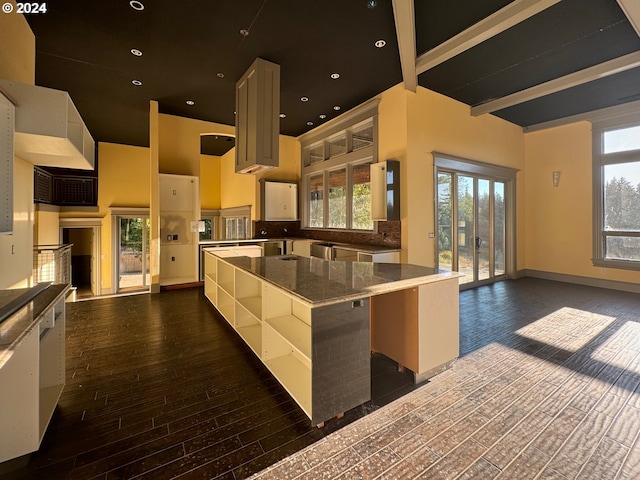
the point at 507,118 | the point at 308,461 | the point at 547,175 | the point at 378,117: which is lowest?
the point at 308,461

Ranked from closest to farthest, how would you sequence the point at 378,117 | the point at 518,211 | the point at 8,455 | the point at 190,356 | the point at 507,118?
the point at 8,455 → the point at 190,356 → the point at 378,117 → the point at 507,118 → the point at 518,211

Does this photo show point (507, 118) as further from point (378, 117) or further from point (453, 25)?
point (453, 25)

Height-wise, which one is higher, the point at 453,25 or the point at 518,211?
the point at 453,25

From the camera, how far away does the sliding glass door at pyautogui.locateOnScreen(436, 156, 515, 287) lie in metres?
5.57

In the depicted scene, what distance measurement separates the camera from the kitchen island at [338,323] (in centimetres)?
189

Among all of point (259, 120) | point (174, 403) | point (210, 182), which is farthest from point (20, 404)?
point (210, 182)

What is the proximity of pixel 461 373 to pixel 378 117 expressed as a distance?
4.52 m

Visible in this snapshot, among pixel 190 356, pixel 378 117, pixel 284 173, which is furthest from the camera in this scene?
pixel 284 173

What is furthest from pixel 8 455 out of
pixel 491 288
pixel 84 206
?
pixel 84 206

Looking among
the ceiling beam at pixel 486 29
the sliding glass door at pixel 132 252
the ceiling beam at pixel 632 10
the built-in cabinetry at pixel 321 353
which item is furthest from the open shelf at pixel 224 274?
the sliding glass door at pixel 132 252

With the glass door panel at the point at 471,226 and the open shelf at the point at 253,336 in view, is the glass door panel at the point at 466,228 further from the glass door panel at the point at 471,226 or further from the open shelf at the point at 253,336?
the open shelf at the point at 253,336

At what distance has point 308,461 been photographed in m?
1.64

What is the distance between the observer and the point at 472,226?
237 inches

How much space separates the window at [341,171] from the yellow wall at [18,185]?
484 cm
